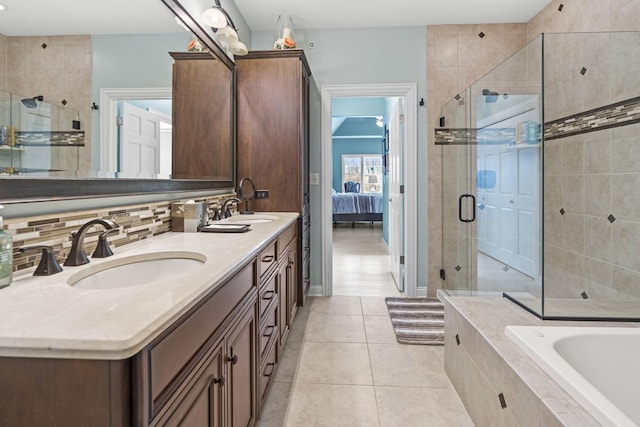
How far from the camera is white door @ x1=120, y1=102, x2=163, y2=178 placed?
Answer: 1.51 meters

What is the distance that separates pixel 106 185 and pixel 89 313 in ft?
2.83

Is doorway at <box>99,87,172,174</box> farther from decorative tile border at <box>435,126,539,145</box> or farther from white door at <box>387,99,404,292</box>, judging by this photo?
white door at <box>387,99,404,292</box>

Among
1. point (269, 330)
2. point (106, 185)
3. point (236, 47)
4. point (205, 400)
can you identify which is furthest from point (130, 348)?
point (236, 47)

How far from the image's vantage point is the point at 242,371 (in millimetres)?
1323

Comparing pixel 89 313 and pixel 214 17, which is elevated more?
pixel 214 17

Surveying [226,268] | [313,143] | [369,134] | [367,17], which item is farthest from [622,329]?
[369,134]

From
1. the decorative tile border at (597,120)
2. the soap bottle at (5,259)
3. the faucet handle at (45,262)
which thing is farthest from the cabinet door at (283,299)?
the decorative tile border at (597,120)

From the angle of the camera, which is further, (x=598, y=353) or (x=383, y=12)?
(x=383, y=12)

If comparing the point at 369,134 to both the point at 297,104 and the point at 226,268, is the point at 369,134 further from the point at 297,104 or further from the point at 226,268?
the point at 226,268

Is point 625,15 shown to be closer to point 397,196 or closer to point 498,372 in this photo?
point 397,196

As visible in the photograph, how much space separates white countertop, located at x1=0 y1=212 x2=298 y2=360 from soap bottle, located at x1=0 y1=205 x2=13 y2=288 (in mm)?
22

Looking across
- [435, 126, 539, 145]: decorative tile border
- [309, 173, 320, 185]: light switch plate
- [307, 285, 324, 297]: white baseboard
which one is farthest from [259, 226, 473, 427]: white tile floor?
[435, 126, 539, 145]: decorative tile border

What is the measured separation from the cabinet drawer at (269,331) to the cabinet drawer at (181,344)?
545 millimetres

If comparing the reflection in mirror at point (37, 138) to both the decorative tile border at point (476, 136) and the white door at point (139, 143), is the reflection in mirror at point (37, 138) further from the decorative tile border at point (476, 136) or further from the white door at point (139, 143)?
the decorative tile border at point (476, 136)
